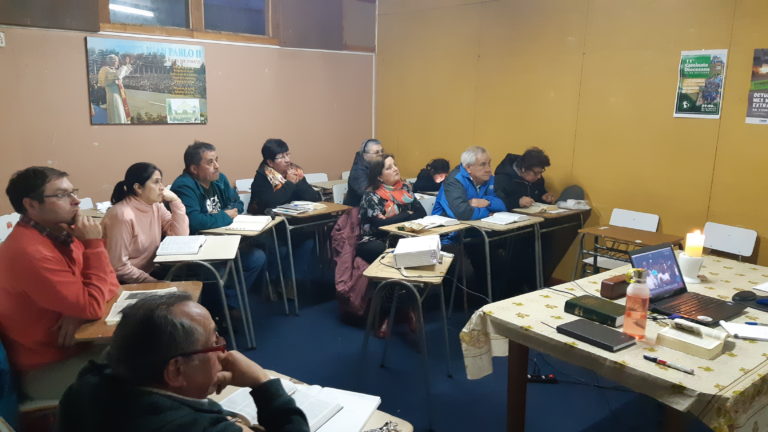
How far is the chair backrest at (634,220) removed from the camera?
14.4ft

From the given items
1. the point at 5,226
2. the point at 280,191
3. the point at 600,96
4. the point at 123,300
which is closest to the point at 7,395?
the point at 123,300

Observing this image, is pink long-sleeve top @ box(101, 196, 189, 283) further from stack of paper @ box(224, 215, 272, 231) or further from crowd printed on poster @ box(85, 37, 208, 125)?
crowd printed on poster @ box(85, 37, 208, 125)

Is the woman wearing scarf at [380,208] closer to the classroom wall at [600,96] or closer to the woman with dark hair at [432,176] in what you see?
the woman with dark hair at [432,176]

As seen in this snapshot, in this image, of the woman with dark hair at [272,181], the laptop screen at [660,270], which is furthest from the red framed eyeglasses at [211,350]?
the woman with dark hair at [272,181]

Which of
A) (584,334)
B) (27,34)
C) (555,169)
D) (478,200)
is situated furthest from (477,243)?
(27,34)

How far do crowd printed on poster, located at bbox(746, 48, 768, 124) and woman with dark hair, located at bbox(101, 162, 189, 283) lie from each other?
3892 mm

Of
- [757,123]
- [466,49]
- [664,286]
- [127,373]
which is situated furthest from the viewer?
[466,49]

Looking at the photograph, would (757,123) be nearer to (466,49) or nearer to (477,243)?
(477,243)

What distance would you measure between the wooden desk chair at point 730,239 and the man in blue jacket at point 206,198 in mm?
A: 3191

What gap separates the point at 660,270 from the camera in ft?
7.30

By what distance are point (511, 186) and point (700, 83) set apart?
1555 mm

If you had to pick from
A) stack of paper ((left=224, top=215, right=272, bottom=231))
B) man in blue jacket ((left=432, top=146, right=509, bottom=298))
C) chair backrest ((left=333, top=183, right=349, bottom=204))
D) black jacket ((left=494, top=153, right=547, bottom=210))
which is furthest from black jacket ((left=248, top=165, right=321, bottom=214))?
black jacket ((left=494, top=153, right=547, bottom=210))

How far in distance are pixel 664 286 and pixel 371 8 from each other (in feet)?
17.1

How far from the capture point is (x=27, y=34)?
4.34 m
